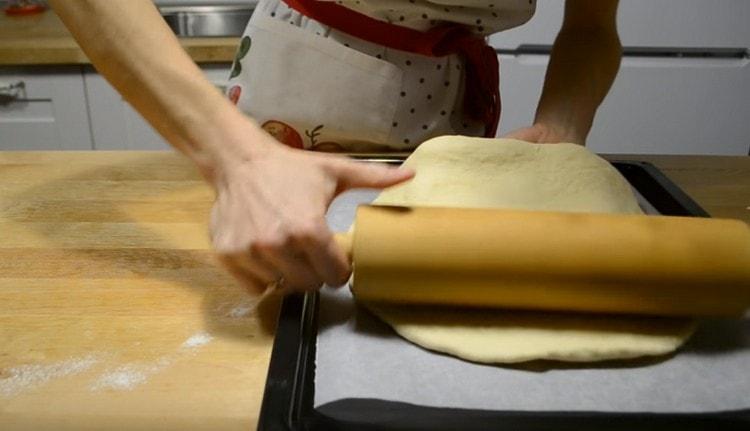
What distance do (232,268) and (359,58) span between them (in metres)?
0.44

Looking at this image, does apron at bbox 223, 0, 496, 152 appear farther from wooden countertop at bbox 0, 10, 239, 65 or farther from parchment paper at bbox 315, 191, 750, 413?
wooden countertop at bbox 0, 10, 239, 65

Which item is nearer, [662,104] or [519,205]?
[519,205]

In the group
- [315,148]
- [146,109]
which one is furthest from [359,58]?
[146,109]

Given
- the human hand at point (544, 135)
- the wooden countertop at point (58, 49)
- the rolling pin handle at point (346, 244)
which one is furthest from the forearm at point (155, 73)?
the wooden countertop at point (58, 49)

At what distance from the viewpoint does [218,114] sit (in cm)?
61

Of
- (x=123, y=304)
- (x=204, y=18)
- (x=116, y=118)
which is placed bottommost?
(x=116, y=118)

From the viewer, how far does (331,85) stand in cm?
97

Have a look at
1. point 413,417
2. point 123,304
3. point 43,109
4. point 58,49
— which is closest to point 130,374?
point 123,304

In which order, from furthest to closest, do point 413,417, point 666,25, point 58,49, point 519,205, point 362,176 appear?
point 666,25
point 58,49
point 519,205
point 362,176
point 413,417

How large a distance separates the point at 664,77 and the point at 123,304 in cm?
147

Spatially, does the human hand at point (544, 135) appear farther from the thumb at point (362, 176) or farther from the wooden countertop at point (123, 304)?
the thumb at point (362, 176)

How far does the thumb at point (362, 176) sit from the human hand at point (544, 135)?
0.40 meters

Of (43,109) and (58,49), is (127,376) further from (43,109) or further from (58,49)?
(43,109)

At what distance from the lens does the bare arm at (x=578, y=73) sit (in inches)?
39.8
